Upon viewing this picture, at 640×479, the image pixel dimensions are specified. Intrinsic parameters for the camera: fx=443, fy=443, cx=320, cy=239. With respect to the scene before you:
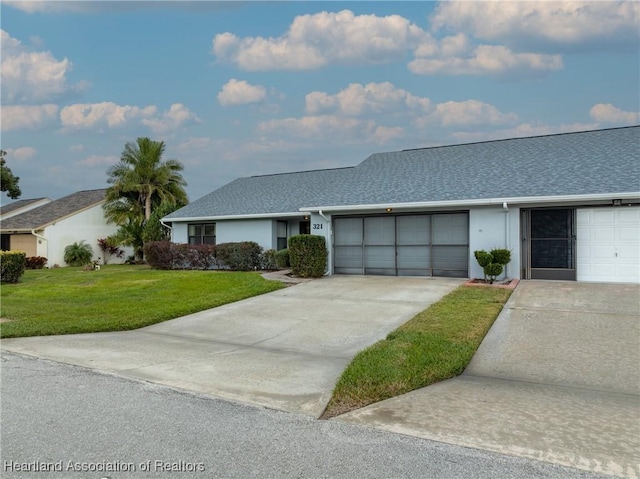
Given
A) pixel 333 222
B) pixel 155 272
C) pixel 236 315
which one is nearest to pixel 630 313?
pixel 236 315

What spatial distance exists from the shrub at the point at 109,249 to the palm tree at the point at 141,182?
145 cm

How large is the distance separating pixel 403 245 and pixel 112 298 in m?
9.17

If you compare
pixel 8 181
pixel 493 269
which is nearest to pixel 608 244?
pixel 493 269

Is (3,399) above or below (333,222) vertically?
below

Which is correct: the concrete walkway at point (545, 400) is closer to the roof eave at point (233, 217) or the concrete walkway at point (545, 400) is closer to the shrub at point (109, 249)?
the roof eave at point (233, 217)

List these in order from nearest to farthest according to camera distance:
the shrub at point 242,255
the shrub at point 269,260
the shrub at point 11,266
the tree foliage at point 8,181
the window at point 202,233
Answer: the shrub at point 11,266, the shrub at point 269,260, the shrub at point 242,255, the window at point 202,233, the tree foliage at point 8,181

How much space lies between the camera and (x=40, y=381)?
17.3 ft

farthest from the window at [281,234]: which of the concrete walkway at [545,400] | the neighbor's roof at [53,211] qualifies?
the neighbor's roof at [53,211]

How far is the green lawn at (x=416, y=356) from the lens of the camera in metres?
4.70

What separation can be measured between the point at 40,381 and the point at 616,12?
671 inches

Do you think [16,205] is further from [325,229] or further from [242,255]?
[325,229]

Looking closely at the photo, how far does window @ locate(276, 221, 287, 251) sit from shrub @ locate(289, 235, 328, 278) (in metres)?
3.70

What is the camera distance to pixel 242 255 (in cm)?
1788

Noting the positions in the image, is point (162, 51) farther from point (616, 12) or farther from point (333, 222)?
point (616, 12)
